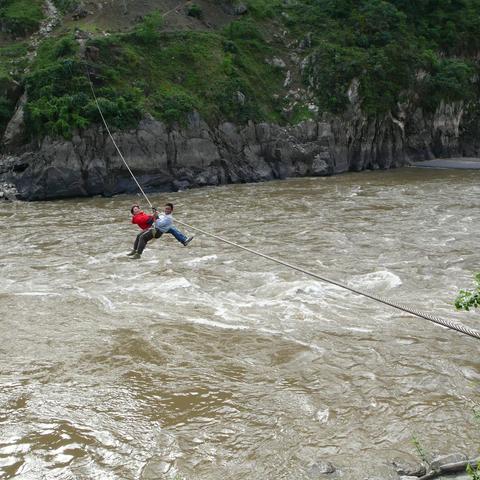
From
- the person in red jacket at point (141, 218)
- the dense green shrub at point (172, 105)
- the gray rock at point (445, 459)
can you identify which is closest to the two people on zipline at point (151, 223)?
the person in red jacket at point (141, 218)

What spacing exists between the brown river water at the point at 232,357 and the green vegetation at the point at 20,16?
19.6 metres

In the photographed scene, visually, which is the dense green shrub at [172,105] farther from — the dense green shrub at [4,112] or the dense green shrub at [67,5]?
the dense green shrub at [67,5]

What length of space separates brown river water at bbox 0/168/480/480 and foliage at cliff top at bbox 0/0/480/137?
11566 millimetres

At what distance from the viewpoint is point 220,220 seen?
2023cm

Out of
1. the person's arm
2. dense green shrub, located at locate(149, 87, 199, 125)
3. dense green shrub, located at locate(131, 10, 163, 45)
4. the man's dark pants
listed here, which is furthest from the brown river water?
dense green shrub, located at locate(131, 10, 163, 45)

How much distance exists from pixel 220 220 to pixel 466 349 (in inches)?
480

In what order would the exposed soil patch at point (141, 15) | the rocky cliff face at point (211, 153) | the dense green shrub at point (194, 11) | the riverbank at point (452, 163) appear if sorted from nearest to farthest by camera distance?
the rocky cliff face at point (211, 153) < the riverbank at point (452, 163) < the exposed soil patch at point (141, 15) < the dense green shrub at point (194, 11)

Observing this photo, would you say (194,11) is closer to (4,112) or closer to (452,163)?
(4,112)

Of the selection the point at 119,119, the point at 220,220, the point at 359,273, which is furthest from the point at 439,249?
the point at 119,119

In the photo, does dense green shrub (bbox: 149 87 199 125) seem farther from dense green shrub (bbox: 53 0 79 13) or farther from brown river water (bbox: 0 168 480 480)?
brown river water (bbox: 0 168 480 480)

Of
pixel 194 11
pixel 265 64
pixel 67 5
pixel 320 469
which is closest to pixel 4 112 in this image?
pixel 67 5

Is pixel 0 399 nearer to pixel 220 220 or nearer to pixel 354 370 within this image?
pixel 354 370

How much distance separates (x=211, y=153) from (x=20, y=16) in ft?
49.1

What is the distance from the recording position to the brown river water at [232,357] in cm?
658
